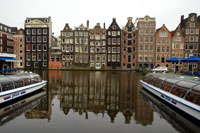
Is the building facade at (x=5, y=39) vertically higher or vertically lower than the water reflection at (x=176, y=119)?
higher

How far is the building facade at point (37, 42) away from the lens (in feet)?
169

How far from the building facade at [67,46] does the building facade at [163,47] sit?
33.8m

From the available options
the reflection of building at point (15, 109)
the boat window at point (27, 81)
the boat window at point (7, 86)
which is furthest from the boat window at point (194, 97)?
the boat window at point (27, 81)

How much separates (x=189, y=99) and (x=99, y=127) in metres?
5.78

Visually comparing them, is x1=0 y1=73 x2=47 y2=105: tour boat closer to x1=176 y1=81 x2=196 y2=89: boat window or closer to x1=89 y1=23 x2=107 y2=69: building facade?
x1=176 y1=81 x2=196 y2=89: boat window

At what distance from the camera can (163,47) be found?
49.3 metres

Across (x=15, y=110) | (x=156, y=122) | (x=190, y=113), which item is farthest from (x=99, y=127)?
(x=15, y=110)

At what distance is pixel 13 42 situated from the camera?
53.8m

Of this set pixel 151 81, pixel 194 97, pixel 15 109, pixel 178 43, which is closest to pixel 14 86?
pixel 15 109

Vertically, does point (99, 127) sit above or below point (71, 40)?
below

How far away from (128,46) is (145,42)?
674 centimetres

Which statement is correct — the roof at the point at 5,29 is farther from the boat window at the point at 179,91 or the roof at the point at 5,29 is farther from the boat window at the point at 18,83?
the boat window at the point at 179,91

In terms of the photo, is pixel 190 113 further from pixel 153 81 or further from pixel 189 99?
pixel 153 81

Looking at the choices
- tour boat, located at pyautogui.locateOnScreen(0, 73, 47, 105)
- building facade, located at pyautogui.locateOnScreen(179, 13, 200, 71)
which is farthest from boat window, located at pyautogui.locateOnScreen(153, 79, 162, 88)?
building facade, located at pyautogui.locateOnScreen(179, 13, 200, 71)
